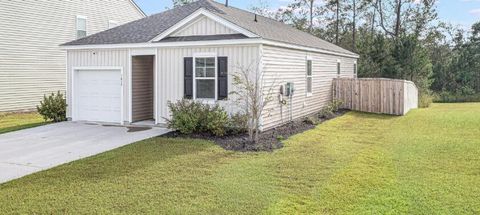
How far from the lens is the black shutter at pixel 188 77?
1206cm

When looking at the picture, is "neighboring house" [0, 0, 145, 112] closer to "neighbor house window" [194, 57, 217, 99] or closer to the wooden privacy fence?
"neighbor house window" [194, 57, 217, 99]

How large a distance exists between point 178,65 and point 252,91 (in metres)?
2.85

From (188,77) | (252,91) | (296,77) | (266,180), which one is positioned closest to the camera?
(266,180)

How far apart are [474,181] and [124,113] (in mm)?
9839

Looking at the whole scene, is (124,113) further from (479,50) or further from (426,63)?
(479,50)

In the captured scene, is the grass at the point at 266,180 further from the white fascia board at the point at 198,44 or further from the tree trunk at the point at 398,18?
the tree trunk at the point at 398,18

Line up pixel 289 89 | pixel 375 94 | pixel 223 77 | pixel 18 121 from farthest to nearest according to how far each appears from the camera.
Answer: pixel 375 94 < pixel 18 121 < pixel 289 89 < pixel 223 77

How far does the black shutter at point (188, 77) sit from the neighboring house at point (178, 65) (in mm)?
28

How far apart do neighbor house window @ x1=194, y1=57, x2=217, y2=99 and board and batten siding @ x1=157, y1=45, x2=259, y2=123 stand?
0.28 m

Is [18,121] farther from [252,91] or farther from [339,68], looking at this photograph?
[339,68]


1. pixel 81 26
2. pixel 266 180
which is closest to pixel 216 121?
pixel 266 180

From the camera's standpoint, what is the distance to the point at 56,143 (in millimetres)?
10398

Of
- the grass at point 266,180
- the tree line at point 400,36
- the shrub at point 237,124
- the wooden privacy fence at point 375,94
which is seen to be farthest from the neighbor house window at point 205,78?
the tree line at point 400,36

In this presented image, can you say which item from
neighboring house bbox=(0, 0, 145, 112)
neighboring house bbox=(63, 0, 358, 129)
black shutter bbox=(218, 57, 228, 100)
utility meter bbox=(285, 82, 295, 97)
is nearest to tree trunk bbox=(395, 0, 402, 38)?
neighboring house bbox=(63, 0, 358, 129)
